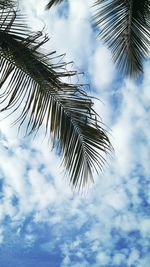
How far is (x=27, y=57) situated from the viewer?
4.65m

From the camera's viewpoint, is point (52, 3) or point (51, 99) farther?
point (52, 3)

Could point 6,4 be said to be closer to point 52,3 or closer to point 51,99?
point 51,99

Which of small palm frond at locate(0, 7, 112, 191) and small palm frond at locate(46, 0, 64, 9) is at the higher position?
small palm frond at locate(46, 0, 64, 9)

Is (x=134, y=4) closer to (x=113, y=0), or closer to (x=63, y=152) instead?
(x=113, y=0)

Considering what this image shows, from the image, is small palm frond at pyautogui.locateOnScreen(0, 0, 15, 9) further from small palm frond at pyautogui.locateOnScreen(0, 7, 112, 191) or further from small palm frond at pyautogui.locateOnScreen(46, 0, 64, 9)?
small palm frond at pyautogui.locateOnScreen(46, 0, 64, 9)

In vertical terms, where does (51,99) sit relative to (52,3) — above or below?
below

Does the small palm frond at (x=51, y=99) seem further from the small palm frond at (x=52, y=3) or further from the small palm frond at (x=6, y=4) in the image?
the small palm frond at (x=52, y=3)

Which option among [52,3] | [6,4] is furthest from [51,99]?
[52,3]

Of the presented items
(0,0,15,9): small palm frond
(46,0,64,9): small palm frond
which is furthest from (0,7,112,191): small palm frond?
(46,0,64,9): small palm frond

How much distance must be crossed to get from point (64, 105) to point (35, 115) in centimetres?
35

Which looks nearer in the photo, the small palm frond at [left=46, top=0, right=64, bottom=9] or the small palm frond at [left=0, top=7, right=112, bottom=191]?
the small palm frond at [left=0, top=7, right=112, bottom=191]

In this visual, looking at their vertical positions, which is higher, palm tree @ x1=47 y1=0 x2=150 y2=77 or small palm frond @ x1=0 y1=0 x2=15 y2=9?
palm tree @ x1=47 y1=0 x2=150 y2=77

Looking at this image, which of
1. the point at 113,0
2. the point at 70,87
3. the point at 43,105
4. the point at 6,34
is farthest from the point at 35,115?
the point at 113,0

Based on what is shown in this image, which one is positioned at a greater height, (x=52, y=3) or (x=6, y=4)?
(x=52, y=3)
